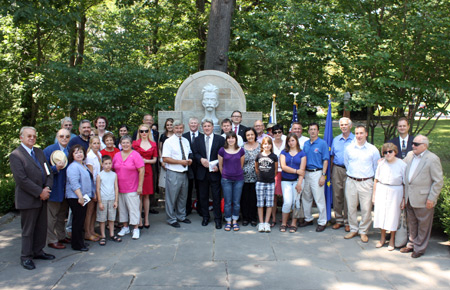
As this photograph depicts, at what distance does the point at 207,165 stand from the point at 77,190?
2.15 m

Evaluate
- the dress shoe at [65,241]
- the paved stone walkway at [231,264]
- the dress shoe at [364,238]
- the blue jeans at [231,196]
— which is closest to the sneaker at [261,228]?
the paved stone walkway at [231,264]

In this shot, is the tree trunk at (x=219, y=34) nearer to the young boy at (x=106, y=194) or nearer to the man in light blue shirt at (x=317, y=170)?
the man in light blue shirt at (x=317, y=170)

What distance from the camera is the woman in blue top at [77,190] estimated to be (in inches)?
207

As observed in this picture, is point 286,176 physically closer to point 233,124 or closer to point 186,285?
point 233,124

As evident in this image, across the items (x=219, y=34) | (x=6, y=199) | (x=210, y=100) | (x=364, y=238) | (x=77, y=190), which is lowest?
(x=364, y=238)

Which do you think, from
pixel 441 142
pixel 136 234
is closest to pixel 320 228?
pixel 136 234

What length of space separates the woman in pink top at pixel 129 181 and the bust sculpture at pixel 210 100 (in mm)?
2538

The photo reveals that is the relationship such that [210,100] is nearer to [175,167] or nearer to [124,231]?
[175,167]

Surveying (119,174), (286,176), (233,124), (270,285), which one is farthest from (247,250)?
(233,124)

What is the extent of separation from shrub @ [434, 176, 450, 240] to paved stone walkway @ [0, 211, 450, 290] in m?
0.29

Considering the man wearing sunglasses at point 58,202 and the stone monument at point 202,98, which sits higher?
the stone monument at point 202,98

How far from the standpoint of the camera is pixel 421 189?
504 cm

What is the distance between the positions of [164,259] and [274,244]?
1.68m

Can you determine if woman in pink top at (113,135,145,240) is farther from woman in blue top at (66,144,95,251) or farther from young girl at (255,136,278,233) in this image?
young girl at (255,136,278,233)
